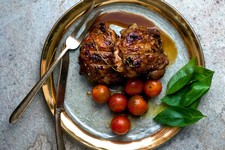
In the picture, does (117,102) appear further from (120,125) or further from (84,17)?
(84,17)

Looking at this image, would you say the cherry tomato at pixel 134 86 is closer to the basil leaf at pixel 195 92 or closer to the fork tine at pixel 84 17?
the basil leaf at pixel 195 92

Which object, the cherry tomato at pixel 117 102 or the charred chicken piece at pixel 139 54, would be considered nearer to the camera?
the charred chicken piece at pixel 139 54

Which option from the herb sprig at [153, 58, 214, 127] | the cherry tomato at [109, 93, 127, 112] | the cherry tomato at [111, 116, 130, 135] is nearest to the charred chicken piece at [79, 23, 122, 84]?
the cherry tomato at [109, 93, 127, 112]

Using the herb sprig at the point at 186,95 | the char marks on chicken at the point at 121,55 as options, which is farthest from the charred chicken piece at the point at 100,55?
the herb sprig at the point at 186,95

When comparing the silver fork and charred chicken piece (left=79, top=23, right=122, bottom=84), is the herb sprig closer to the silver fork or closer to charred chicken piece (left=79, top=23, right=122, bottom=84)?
charred chicken piece (left=79, top=23, right=122, bottom=84)

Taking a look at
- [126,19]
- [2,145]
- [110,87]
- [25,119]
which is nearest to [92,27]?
[126,19]

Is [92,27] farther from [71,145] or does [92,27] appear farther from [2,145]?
[2,145]

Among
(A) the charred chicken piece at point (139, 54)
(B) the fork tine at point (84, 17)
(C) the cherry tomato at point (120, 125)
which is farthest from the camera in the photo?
(B) the fork tine at point (84, 17)
